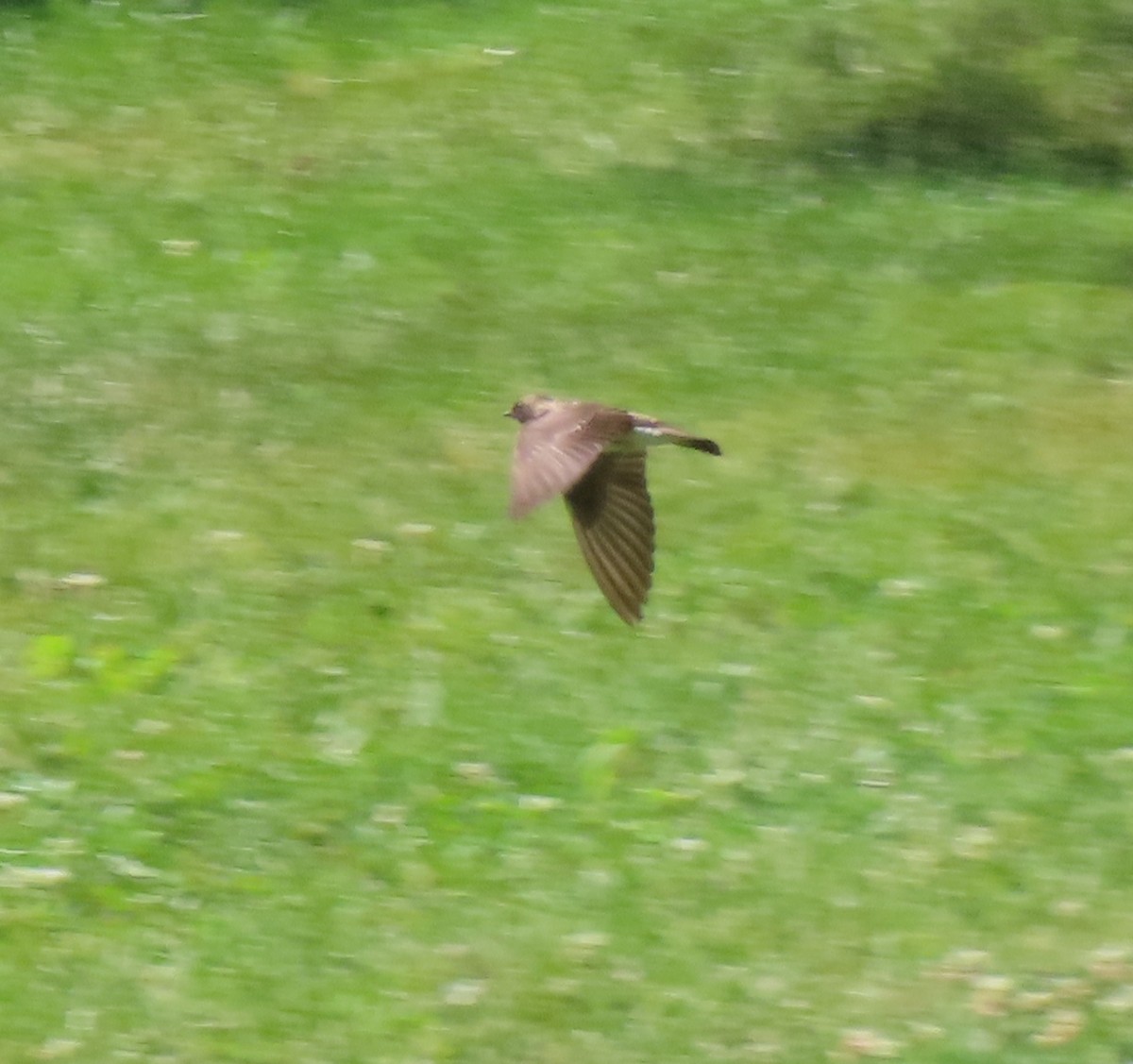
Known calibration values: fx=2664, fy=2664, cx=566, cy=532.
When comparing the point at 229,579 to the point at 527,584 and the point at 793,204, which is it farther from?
the point at 793,204

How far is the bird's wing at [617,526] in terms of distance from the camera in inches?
231

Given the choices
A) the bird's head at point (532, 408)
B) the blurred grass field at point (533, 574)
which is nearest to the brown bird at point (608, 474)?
the bird's head at point (532, 408)

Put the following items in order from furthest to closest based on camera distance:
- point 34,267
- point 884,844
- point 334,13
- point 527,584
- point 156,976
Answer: point 334,13
point 34,267
point 527,584
point 884,844
point 156,976

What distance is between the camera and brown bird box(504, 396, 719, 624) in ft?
16.9

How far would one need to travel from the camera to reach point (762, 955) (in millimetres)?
6328

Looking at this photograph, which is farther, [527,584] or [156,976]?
[527,584]

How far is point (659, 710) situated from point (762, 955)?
1.28 metres

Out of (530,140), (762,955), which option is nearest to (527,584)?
(762,955)

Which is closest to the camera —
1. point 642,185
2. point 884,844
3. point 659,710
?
point 884,844

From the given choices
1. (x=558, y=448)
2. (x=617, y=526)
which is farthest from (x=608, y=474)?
(x=558, y=448)

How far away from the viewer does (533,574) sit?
837 cm

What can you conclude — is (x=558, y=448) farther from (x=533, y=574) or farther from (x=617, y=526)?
(x=533, y=574)

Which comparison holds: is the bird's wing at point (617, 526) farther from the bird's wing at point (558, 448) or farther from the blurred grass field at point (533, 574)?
the blurred grass field at point (533, 574)

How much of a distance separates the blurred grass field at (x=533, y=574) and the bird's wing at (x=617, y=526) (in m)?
1.01
